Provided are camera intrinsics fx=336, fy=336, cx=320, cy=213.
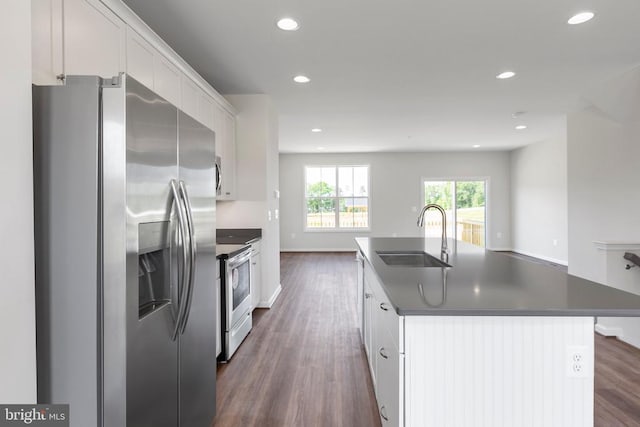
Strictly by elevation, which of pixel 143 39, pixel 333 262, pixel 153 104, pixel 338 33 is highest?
pixel 338 33

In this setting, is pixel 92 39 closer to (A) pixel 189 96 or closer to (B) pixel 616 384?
(A) pixel 189 96

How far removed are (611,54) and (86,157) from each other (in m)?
4.20

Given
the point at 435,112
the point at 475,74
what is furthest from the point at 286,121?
the point at 475,74

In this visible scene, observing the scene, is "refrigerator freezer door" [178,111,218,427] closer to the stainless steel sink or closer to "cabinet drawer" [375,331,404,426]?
"cabinet drawer" [375,331,404,426]

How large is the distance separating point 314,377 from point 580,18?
3.28 metres

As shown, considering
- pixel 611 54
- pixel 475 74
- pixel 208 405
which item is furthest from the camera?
pixel 475 74

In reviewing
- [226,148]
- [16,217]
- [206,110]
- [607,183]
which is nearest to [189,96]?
[206,110]

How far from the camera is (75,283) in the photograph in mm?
1108

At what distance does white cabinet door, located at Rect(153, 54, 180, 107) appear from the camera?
235 centimetres

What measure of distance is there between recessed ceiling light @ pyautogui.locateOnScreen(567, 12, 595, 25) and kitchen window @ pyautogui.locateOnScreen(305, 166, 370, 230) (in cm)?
654

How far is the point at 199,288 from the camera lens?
5.46 ft

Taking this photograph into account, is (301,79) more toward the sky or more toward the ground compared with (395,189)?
more toward the sky

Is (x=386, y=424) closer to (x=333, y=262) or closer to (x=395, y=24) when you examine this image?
(x=395, y=24)

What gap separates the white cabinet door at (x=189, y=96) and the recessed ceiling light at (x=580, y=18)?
3011mm
